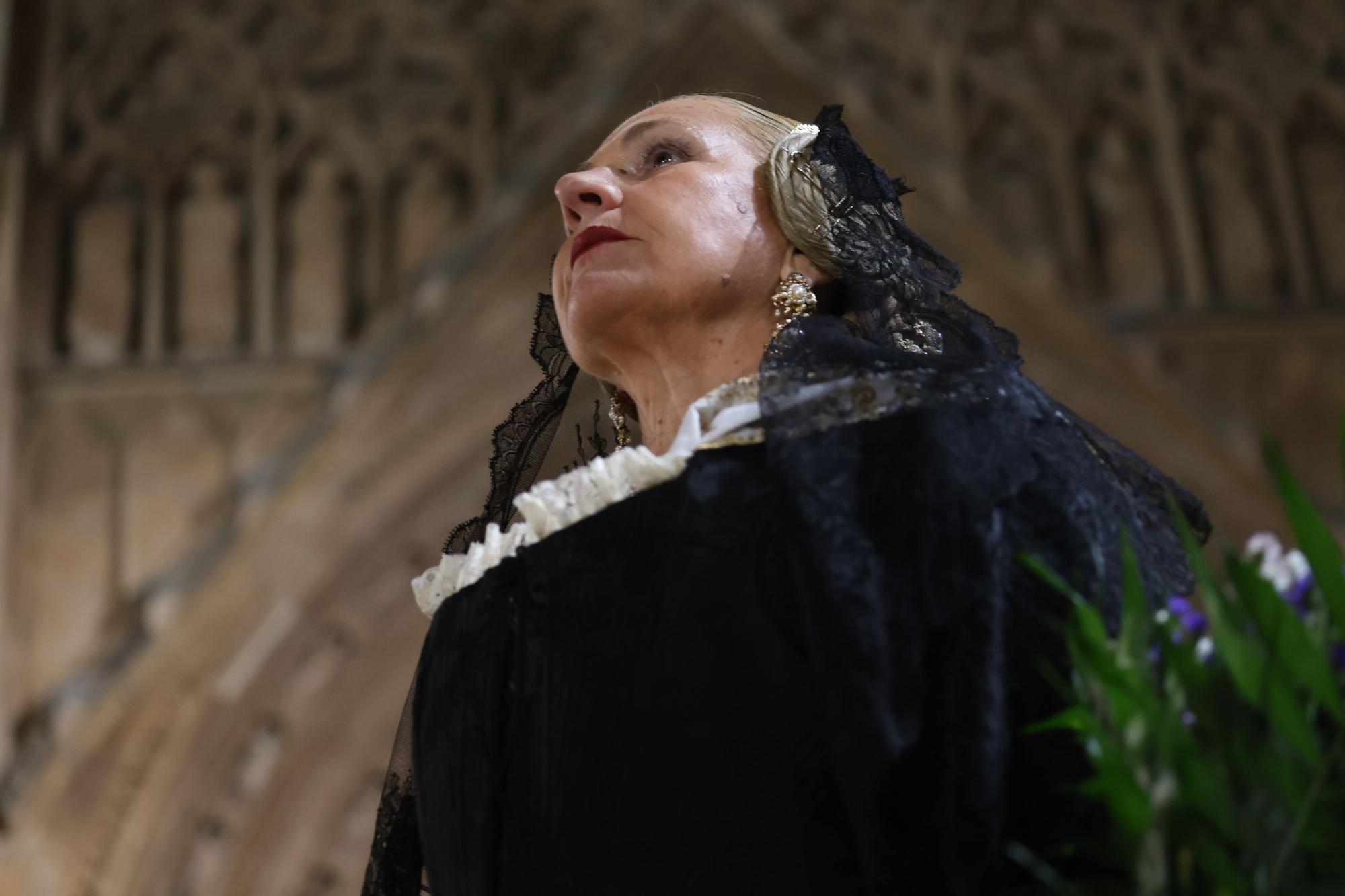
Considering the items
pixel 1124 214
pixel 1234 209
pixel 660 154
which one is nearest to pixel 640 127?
pixel 660 154

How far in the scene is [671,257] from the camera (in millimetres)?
1142

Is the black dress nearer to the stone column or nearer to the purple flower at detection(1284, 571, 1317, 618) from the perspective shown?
the purple flower at detection(1284, 571, 1317, 618)

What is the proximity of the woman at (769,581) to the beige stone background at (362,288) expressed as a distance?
8.16 feet

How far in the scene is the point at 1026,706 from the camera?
0.83 metres

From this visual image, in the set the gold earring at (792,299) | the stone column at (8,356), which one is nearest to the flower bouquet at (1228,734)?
the gold earring at (792,299)

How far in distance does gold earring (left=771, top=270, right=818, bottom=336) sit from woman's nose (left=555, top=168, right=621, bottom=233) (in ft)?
0.44

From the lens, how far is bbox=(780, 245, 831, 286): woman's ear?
1.18 metres

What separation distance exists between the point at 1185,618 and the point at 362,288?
343 centimetres

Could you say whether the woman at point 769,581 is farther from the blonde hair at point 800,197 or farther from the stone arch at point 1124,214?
the stone arch at point 1124,214

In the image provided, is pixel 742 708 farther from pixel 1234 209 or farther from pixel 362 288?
pixel 1234 209

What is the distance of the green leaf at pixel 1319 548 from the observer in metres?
0.67

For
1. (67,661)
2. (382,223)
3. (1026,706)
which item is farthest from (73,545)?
(1026,706)

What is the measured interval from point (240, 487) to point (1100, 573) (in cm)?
308

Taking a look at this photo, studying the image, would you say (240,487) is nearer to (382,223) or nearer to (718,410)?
(382,223)
